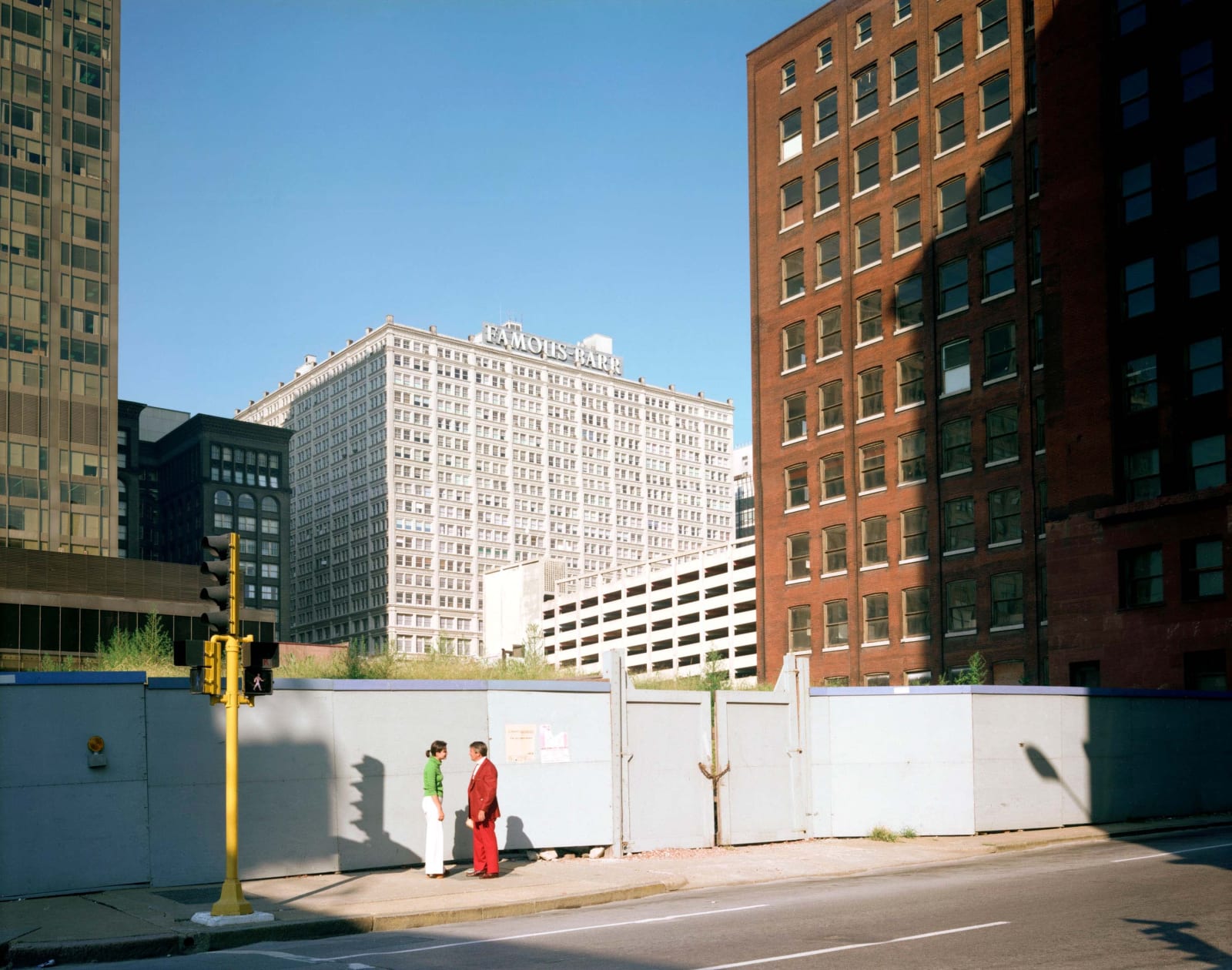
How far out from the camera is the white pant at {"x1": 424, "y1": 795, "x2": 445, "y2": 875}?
18.1 m

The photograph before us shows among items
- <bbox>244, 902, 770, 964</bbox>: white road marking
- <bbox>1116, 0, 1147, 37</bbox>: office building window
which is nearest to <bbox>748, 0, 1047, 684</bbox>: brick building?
<bbox>1116, 0, 1147, 37</bbox>: office building window

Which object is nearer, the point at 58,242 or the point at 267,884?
the point at 267,884

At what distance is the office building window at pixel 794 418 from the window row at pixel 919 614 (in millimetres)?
8657

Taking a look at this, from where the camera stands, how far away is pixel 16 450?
320 ft

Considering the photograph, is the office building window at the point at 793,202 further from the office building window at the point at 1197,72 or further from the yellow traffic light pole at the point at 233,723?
the yellow traffic light pole at the point at 233,723

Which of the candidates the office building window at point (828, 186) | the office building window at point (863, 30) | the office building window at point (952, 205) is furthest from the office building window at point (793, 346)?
the office building window at point (863, 30)

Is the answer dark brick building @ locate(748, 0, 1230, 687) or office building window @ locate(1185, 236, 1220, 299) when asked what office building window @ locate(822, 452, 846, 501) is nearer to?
dark brick building @ locate(748, 0, 1230, 687)

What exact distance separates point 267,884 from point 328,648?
195 ft

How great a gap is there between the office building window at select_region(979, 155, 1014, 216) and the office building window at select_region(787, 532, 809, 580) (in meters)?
17.8

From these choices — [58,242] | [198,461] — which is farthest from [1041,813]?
[198,461]

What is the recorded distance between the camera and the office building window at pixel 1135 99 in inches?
1852

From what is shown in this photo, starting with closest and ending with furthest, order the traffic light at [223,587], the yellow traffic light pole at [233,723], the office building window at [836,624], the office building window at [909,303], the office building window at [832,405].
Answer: the yellow traffic light pole at [233,723] < the traffic light at [223,587] < the office building window at [909,303] < the office building window at [836,624] < the office building window at [832,405]

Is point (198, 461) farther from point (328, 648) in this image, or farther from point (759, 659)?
point (759, 659)

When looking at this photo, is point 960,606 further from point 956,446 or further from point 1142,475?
point 1142,475
